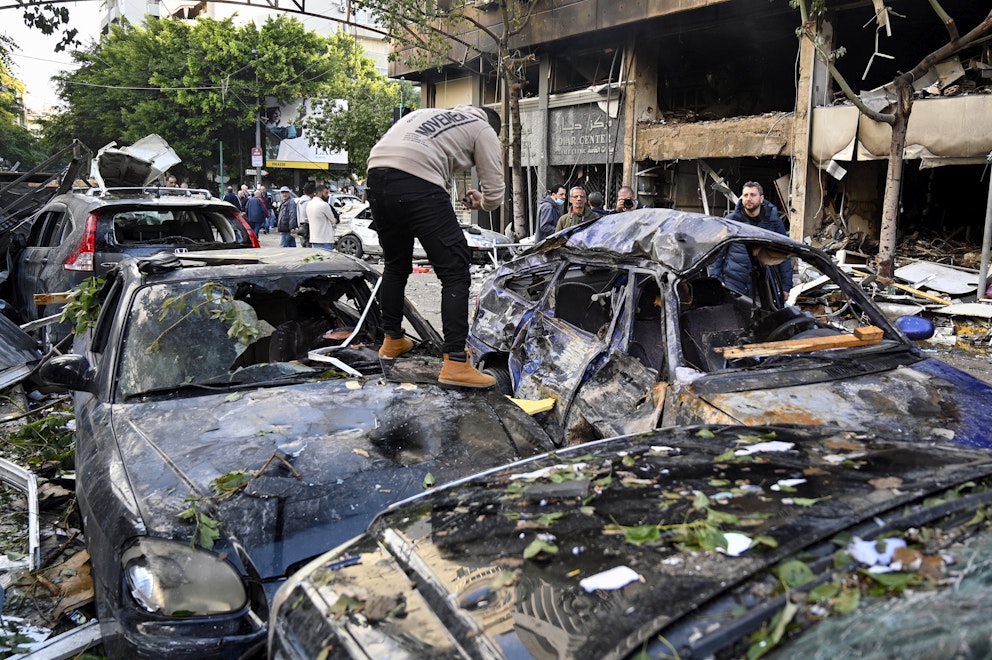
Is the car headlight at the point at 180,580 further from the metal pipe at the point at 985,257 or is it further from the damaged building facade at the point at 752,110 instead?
the damaged building facade at the point at 752,110

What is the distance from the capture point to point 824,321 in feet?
15.4

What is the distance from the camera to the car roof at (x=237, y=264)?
3.88 meters

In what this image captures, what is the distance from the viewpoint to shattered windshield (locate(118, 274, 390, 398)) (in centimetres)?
348

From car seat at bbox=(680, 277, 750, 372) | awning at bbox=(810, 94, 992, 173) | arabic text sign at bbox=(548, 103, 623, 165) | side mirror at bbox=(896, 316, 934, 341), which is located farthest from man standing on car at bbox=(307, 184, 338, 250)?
side mirror at bbox=(896, 316, 934, 341)

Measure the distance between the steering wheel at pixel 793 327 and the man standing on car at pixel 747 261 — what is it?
1.16 feet

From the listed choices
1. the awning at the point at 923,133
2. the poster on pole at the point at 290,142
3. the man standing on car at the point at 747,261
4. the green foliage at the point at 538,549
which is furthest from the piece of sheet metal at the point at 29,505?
the poster on pole at the point at 290,142

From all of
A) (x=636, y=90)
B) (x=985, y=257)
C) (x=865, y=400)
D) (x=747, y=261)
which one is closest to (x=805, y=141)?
(x=985, y=257)

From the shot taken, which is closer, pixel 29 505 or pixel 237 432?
pixel 237 432

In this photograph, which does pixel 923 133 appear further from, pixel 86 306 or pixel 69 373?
pixel 69 373

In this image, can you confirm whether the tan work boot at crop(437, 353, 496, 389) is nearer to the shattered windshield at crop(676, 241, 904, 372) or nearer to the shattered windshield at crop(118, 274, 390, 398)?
the shattered windshield at crop(118, 274, 390, 398)

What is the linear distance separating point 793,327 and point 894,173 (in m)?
6.39

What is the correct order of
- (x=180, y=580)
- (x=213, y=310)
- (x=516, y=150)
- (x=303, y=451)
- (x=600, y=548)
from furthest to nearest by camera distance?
(x=516, y=150) < (x=213, y=310) < (x=303, y=451) < (x=180, y=580) < (x=600, y=548)

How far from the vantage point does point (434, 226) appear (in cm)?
378

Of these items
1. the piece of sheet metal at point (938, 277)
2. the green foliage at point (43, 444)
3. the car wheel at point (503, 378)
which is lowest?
the green foliage at point (43, 444)
